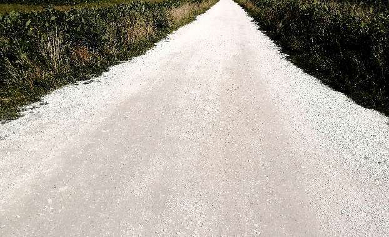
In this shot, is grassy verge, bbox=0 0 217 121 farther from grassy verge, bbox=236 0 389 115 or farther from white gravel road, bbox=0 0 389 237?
grassy verge, bbox=236 0 389 115

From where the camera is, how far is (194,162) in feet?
18.9

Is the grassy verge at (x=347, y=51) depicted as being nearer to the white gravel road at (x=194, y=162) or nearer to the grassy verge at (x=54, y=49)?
the white gravel road at (x=194, y=162)

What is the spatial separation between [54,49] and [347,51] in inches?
396

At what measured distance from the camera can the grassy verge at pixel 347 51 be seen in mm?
9586

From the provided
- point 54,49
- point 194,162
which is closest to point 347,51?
point 194,162

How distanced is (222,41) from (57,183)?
14.3 m

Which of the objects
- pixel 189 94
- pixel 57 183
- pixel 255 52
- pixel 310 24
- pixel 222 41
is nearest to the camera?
pixel 57 183

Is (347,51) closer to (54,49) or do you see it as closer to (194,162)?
(194,162)

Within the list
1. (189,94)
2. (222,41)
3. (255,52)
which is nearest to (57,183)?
(189,94)

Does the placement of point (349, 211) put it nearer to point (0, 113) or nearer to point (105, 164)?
point (105, 164)

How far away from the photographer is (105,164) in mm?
5559

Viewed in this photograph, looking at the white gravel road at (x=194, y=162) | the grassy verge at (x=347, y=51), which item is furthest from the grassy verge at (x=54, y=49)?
the grassy verge at (x=347, y=51)

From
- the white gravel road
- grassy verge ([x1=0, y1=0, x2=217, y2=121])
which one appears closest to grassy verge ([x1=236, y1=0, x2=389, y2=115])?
Result: the white gravel road

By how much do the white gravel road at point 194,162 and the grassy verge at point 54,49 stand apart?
77cm
